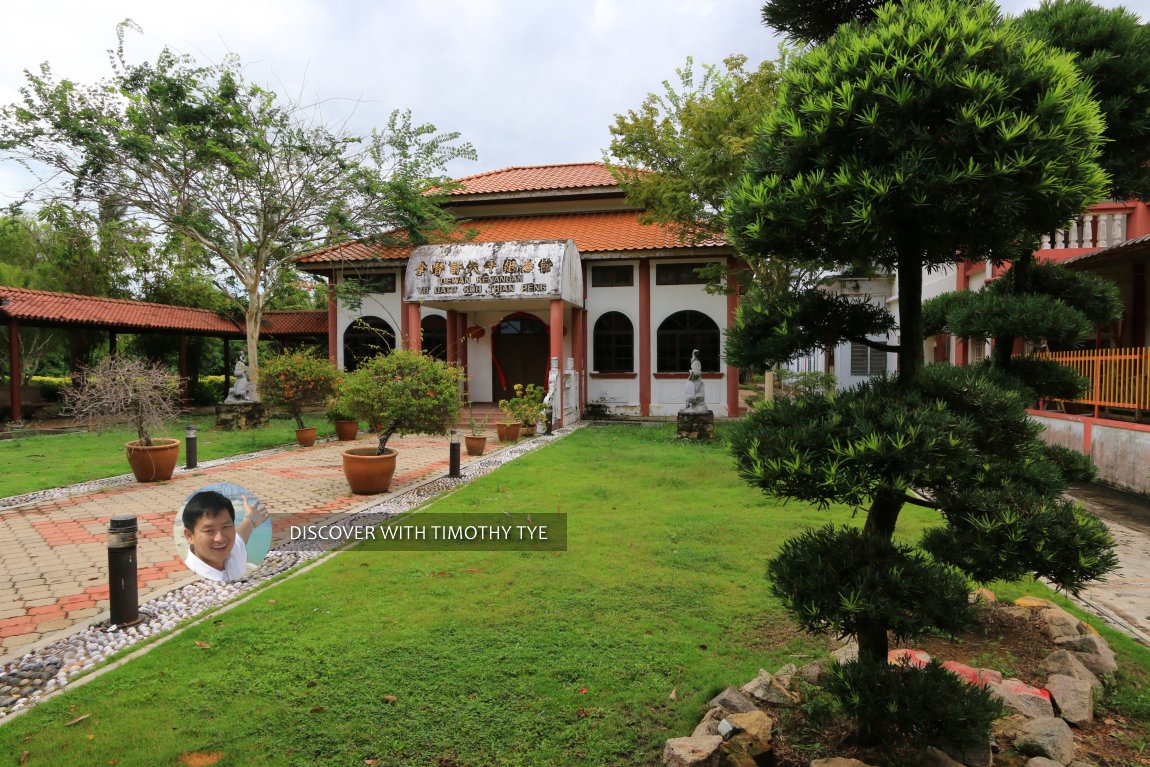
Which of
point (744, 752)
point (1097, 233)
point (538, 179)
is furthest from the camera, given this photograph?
point (538, 179)

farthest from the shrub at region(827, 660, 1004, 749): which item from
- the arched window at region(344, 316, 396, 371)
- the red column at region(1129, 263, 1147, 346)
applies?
the arched window at region(344, 316, 396, 371)

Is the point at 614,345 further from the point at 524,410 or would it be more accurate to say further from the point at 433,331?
the point at 433,331

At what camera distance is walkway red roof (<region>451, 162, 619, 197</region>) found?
18.8 metres

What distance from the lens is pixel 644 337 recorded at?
16594mm

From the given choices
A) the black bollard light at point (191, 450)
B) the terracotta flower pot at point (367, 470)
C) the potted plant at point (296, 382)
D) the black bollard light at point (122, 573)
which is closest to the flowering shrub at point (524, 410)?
the potted plant at point (296, 382)

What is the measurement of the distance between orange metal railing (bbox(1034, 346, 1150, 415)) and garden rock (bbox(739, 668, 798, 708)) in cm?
660

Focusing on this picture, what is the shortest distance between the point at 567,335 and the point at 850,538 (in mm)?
14639

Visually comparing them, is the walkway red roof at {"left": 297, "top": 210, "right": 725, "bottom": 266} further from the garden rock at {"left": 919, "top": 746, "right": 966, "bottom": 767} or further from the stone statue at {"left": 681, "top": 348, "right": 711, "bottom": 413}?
the garden rock at {"left": 919, "top": 746, "right": 966, "bottom": 767}

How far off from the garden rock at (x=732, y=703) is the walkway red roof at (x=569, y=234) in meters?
13.3

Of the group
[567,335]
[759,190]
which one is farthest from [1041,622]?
[567,335]

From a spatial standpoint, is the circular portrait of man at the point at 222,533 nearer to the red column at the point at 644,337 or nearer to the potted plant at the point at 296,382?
the potted plant at the point at 296,382

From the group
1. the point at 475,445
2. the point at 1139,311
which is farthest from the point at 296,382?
the point at 1139,311

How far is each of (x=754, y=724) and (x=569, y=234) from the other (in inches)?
642

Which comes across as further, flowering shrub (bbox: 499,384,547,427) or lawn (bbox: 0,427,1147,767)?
flowering shrub (bbox: 499,384,547,427)
